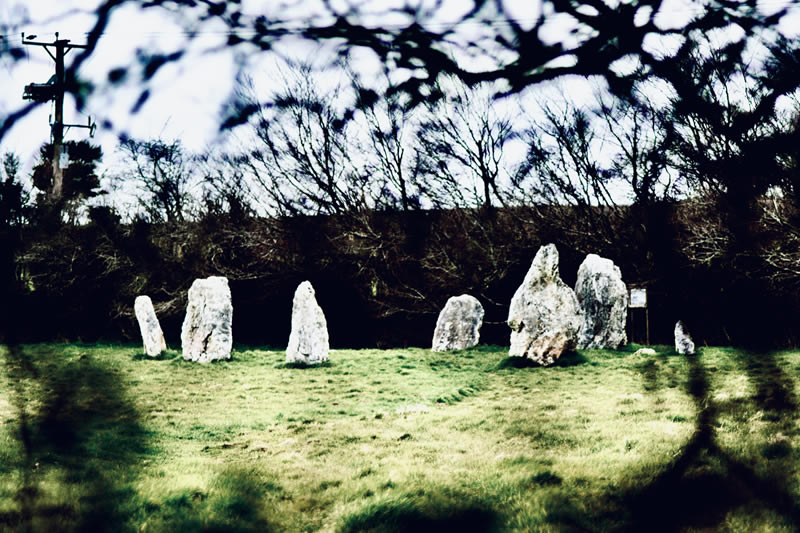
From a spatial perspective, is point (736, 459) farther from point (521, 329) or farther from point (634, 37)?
point (521, 329)

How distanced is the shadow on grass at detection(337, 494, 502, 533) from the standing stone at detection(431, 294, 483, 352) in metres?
7.54

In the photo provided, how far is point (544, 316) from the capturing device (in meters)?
6.55

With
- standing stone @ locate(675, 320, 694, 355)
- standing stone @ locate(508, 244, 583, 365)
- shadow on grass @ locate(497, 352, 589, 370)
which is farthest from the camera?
standing stone @ locate(508, 244, 583, 365)

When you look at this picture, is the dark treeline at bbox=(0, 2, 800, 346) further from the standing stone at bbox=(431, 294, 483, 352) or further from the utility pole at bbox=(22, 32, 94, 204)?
the standing stone at bbox=(431, 294, 483, 352)

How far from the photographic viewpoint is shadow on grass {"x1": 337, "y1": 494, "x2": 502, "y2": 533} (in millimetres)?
572

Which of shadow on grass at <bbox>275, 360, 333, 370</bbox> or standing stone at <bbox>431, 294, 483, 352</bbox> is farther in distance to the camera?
standing stone at <bbox>431, 294, 483, 352</bbox>

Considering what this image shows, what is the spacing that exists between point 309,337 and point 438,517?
6515 mm

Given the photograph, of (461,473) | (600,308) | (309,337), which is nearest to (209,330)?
(309,337)

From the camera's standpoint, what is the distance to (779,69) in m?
0.66

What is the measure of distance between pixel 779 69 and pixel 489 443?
953 millimetres

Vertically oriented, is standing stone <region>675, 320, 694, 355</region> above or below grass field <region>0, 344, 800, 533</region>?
above

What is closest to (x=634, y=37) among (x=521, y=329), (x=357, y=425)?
(x=357, y=425)

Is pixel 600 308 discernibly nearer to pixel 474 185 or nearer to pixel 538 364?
pixel 538 364

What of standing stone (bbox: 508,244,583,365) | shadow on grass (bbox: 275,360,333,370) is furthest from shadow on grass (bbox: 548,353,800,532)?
shadow on grass (bbox: 275,360,333,370)
